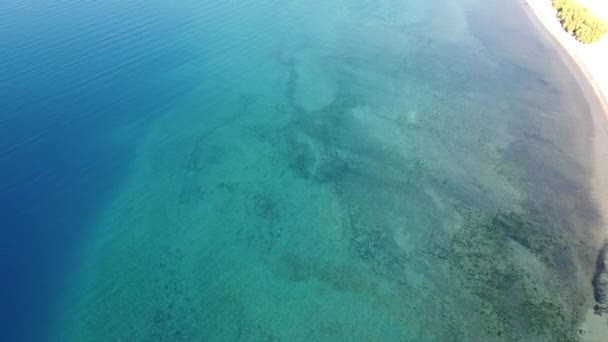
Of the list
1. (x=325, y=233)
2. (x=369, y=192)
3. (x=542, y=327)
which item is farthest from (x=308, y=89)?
(x=542, y=327)

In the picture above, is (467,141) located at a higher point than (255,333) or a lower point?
higher

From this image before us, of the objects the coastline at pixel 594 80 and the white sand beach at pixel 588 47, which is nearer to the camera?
the coastline at pixel 594 80

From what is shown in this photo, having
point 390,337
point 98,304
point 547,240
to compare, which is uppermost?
point 547,240

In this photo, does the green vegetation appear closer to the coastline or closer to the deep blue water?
the coastline

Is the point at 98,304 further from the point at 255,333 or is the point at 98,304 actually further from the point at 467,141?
the point at 467,141

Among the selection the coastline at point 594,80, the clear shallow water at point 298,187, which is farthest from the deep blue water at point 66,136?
the coastline at point 594,80

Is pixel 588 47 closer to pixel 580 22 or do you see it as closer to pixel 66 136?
pixel 580 22

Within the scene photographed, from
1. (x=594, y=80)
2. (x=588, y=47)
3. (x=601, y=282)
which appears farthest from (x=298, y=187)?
(x=588, y=47)

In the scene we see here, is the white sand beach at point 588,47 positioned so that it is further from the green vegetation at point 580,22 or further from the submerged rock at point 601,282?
the submerged rock at point 601,282
